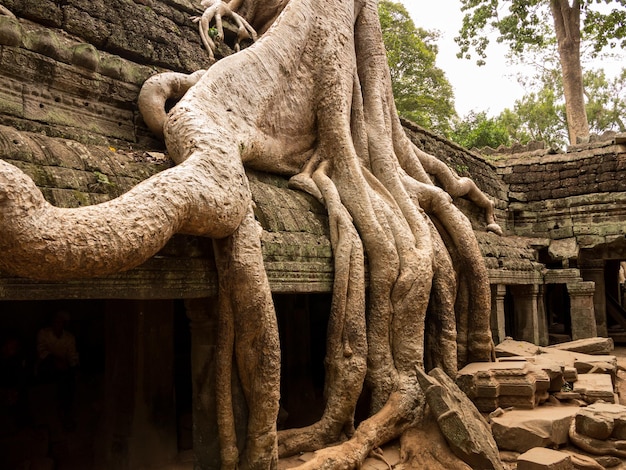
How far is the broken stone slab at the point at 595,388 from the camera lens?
529 cm

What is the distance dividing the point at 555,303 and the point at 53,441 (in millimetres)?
12019

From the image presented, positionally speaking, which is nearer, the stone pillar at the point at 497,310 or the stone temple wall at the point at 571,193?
the stone pillar at the point at 497,310

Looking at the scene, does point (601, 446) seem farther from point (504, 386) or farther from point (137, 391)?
point (137, 391)

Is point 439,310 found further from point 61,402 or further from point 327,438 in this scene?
point 61,402

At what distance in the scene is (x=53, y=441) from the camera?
16.0 feet

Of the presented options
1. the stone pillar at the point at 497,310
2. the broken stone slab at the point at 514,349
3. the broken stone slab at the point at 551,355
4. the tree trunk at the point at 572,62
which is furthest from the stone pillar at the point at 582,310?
the tree trunk at the point at 572,62

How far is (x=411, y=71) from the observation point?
58.4 feet

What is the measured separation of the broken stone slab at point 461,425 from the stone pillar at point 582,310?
527 centimetres

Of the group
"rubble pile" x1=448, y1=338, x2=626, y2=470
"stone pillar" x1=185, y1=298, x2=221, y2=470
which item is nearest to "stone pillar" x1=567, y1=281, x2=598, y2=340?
"rubble pile" x1=448, y1=338, x2=626, y2=470

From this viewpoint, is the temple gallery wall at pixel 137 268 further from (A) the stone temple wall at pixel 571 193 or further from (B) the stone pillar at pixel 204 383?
(A) the stone temple wall at pixel 571 193

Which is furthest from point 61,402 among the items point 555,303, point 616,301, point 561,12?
point 561,12

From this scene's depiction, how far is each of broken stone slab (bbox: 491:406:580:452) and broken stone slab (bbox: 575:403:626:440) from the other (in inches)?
5.5

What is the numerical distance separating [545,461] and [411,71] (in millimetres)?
15793

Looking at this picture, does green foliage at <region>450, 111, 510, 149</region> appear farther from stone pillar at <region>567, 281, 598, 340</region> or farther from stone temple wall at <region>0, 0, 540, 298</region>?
stone temple wall at <region>0, 0, 540, 298</region>
